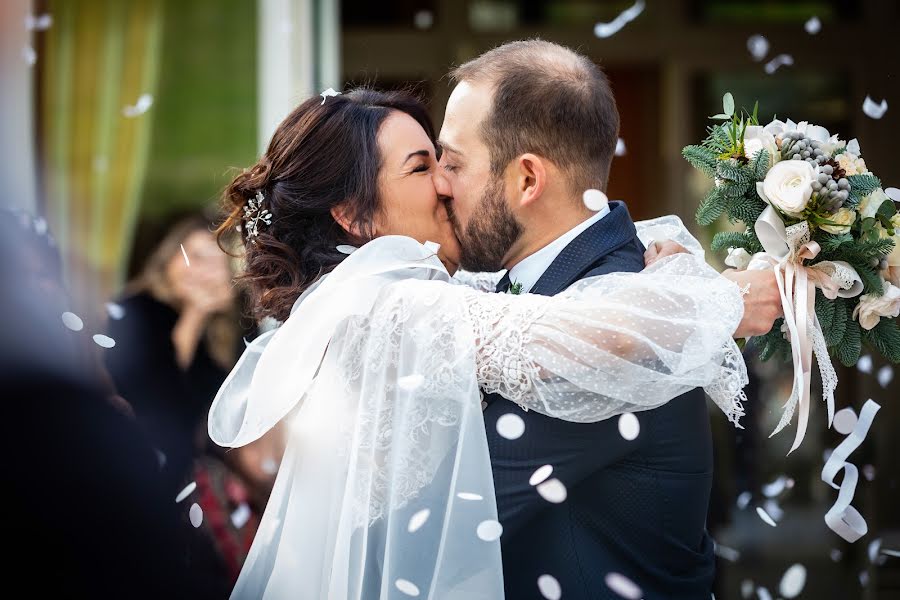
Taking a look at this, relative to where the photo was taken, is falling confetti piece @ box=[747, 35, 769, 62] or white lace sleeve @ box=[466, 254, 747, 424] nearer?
white lace sleeve @ box=[466, 254, 747, 424]

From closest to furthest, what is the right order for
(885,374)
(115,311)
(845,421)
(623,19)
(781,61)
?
(845,421), (885,374), (115,311), (781,61), (623,19)

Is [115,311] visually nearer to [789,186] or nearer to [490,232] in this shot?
[490,232]

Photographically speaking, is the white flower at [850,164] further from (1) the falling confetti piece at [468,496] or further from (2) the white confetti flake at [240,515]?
(2) the white confetti flake at [240,515]

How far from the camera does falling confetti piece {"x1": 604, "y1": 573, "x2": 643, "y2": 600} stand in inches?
78.9

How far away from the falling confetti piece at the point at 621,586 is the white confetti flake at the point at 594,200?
74cm

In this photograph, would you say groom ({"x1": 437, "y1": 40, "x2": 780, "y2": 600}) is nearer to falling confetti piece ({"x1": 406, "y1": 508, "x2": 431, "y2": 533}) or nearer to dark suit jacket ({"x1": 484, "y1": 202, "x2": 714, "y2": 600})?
dark suit jacket ({"x1": 484, "y1": 202, "x2": 714, "y2": 600})

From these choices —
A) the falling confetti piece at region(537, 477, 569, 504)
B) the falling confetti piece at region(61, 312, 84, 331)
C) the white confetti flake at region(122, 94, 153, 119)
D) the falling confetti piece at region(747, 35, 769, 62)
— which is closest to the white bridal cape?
the falling confetti piece at region(537, 477, 569, 504)

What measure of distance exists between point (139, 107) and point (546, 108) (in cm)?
361

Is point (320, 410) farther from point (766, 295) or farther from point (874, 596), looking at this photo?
point (874, 596)

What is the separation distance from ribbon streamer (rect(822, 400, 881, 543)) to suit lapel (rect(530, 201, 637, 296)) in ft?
2.00

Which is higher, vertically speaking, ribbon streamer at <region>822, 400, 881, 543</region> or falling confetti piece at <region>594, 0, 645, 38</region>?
falling confetti piece at <region>594, 0, 645, 38</region>

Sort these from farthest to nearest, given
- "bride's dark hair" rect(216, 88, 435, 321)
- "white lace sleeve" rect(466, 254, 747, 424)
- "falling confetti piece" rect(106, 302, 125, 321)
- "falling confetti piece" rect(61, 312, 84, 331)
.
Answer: "falling confetti piece" rect(106, 302, 125, 321), "falling confetti piece" rect(61, 312, 84, 331), "bride's dark hair" rect(216, 88, 435, 321), "white lace sleeve" rect(466, 254, 747, 424)

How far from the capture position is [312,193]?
2342 mm

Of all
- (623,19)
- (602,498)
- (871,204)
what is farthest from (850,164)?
(623,19)
